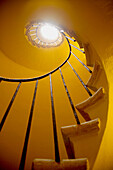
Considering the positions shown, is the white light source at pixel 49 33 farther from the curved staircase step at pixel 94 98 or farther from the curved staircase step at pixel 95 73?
the curved staircase step at pixel 94 98

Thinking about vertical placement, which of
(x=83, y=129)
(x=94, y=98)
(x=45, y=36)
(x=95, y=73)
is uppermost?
(x=45, y=36)

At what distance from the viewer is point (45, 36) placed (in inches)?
211

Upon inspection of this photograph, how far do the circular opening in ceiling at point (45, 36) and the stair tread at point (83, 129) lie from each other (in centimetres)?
426

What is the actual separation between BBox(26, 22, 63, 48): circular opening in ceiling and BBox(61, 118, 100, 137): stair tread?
168 inches

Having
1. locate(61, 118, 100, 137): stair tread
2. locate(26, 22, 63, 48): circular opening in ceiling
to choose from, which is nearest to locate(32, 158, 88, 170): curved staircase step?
locate(61, 118, 100, 137): stair tread

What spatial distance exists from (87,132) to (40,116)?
2763 mm

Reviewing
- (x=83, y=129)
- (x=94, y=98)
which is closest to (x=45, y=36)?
(x=94, y=98)

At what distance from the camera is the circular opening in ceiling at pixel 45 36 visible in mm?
5048

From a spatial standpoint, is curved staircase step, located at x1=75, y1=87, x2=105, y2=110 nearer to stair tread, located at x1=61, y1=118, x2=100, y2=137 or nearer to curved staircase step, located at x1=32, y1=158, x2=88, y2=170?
stair tread, located at x1=61, y1=118, x2=100, y2=137

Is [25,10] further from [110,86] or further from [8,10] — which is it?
[110,86]

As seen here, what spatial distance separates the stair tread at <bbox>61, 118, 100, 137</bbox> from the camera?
55.3 inches

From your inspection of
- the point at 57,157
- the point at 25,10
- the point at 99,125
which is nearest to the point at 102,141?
the point at 99,125

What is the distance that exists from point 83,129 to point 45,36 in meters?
4.64

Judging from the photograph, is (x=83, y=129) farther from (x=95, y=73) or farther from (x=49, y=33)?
(x=49, y=33)
